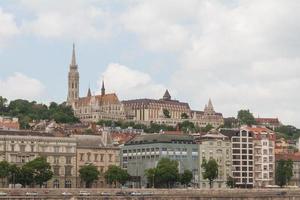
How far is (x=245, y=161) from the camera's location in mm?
127688

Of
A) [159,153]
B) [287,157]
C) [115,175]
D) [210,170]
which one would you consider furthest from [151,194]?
[287,157]

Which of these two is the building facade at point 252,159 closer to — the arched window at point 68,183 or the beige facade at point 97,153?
the beige facade at point 97,153

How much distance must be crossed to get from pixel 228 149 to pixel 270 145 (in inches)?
352

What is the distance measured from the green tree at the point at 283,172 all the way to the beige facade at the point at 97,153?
85.4 feet

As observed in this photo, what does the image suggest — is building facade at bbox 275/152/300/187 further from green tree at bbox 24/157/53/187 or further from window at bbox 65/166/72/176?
green tree at bbox 24/157/53/187

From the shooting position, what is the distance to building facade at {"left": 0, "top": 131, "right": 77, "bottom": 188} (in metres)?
105

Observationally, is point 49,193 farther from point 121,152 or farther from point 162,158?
point 121,152

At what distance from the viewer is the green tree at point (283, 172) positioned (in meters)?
126

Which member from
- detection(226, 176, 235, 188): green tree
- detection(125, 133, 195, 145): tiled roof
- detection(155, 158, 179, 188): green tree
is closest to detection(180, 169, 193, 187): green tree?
detection(155, 158, 179, 188): green tree

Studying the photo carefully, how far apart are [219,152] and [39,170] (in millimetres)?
36127

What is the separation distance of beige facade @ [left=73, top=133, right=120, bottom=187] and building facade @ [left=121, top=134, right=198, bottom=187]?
543 centimetres

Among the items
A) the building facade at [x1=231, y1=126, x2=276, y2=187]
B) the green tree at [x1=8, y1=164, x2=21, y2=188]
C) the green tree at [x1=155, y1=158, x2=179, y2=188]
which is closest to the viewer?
the green tree at [x1=8, y1=164, x2=21, y2=188]

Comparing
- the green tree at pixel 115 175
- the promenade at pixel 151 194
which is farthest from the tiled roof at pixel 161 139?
the promenade at pixel 151 194

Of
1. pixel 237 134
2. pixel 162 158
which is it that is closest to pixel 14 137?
pixel 162 158
